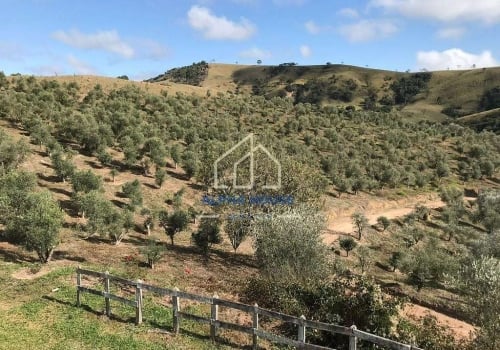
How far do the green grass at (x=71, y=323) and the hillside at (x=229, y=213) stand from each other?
103mm

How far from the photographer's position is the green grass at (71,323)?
52.3 ft

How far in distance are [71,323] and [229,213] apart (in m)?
19.7

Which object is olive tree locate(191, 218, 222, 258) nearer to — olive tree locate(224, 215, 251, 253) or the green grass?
olive tree locate(224, 215, 251, 253)

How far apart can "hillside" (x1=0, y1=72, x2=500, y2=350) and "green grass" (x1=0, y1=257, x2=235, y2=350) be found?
10cm

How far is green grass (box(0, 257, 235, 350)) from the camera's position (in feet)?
52.3

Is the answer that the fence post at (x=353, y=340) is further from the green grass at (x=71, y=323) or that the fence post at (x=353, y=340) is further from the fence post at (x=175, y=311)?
the fence post at (x=175, y=311)

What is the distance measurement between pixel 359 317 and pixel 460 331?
1141 cm

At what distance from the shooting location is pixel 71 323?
57.1 feet

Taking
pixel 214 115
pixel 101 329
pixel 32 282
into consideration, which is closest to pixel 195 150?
pixel 214 115

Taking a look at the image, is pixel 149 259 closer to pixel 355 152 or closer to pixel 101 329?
pixel 101 329

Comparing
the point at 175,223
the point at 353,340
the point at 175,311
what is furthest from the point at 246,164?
the point at 353,340

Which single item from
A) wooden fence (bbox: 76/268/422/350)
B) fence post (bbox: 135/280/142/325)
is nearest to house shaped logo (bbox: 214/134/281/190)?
wooden fence (bbox: 76/268/422/350)

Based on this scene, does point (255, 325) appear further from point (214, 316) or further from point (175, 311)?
point (175, 311)

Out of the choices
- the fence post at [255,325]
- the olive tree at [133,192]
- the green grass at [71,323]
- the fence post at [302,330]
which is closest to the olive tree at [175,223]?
the olive tree at [133,192]
